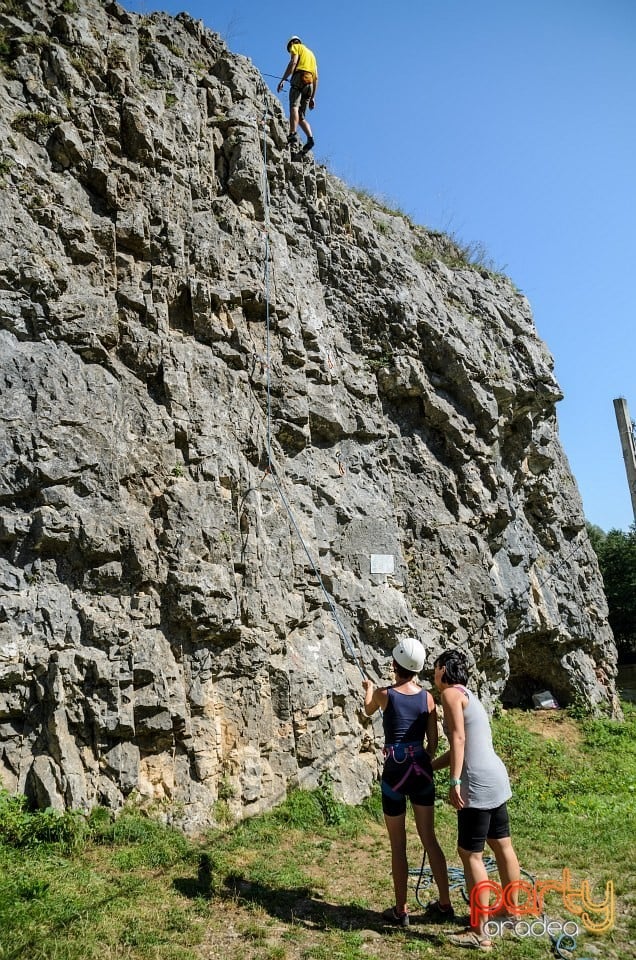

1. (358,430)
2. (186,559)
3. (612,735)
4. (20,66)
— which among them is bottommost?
(612,735)

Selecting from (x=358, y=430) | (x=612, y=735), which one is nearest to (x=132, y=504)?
(x=358, y=430)

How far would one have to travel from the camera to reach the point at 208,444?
8352 mm

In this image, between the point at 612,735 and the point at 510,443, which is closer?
the point at 612,735

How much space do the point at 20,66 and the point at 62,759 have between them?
29.6 ft

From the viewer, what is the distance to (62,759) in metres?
6.21

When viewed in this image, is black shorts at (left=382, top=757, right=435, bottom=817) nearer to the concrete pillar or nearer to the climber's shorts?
the concrete pillar

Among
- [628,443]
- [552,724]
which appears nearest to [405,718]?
[552,724]

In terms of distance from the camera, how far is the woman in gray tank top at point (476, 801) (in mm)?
4340

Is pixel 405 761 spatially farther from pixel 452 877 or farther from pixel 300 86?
pixel 300 86

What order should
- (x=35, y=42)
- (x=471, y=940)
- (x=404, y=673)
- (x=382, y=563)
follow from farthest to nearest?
(x=382, y=563) < (x=35, y=42) < (x=404, y=673) < (x=471, y=940)

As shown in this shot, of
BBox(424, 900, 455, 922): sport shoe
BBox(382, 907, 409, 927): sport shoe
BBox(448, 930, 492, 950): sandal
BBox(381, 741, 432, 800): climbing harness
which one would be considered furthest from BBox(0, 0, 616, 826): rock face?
BBox(448, 930, 492, 950): sandal

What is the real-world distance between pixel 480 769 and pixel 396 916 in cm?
147

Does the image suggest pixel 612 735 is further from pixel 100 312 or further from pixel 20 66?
pixel 20 66

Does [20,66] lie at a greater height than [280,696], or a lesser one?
greater
